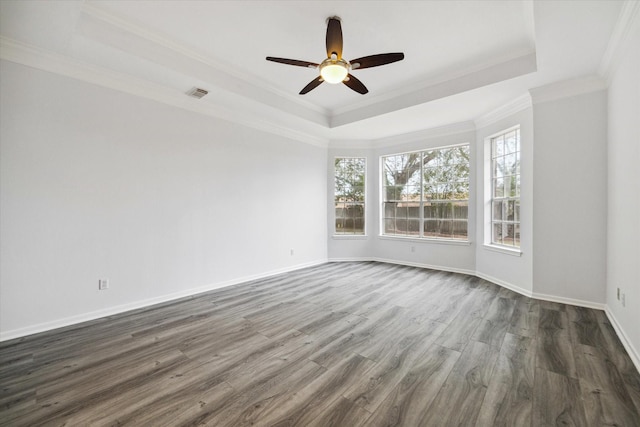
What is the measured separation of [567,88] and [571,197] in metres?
1.37

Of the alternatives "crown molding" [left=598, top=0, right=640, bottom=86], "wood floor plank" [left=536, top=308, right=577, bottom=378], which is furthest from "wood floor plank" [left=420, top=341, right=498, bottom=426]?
"crown molding" [left=598, top=0, right=640, bottom=86]

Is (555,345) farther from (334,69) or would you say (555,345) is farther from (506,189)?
(334,69)

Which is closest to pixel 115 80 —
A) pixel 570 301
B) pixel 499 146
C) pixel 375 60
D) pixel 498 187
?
pixel 375 60

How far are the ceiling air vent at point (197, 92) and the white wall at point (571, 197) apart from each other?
14.6 feet

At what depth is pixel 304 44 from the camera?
3.17 meters

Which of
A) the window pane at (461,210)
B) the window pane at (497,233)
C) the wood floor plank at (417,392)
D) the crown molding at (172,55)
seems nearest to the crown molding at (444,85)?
the crown molding at (172,55)

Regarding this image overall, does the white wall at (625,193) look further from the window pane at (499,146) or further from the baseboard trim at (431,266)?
the baseboard trim at (431,266)

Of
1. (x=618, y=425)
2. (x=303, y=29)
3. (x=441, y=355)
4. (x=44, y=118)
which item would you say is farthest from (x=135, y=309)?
(x=618, y=425)

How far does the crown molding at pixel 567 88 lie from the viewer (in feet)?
10.8

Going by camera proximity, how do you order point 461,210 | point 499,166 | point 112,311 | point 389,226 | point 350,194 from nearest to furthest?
point 112,311 → point 499,166 → point 461,210 → point 389,226 → point 350,194

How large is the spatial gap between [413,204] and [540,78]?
10.1 feet

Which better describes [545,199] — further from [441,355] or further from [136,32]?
[136,32]

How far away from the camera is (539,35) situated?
8.45 feet

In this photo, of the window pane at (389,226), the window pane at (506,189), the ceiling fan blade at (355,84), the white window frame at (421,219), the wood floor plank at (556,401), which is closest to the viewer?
the wood floor plank at (556,401)
